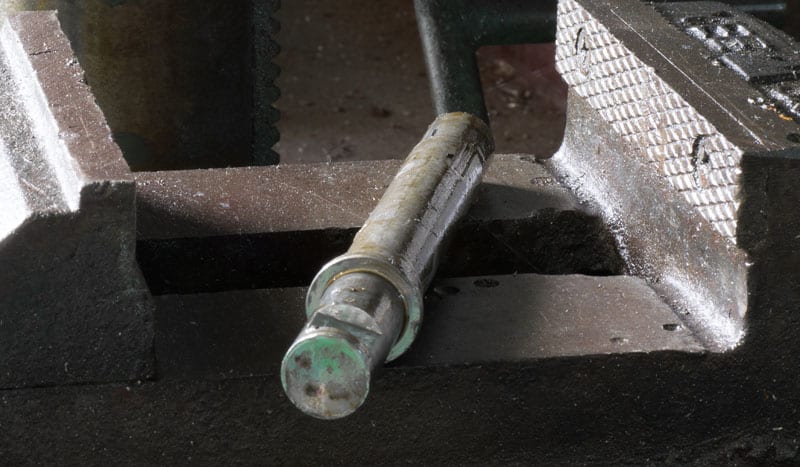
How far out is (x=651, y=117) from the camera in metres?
1.84

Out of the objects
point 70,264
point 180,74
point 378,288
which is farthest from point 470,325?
point 180,74

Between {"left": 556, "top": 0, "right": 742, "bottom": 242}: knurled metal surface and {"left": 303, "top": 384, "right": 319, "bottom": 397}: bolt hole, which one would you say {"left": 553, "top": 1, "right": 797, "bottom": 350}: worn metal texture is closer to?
{"left": 556, "top": 0, "right": 742, "bottom": 242}: knurled metal surface

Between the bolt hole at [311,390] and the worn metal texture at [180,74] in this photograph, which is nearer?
the bolt hole at [311,390]

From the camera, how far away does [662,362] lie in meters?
1.66

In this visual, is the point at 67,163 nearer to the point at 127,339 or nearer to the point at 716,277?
the point at 127,339

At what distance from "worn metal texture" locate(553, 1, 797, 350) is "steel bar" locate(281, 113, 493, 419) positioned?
0.89 feet

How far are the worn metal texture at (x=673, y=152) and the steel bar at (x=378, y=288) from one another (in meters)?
0.27

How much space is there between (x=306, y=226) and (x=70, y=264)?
49cm

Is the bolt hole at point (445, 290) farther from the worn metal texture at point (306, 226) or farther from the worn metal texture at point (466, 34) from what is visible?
the worn metal texture at point (466, 34)

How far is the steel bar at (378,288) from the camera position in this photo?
1431 mm

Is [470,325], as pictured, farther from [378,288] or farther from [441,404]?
[378,288]

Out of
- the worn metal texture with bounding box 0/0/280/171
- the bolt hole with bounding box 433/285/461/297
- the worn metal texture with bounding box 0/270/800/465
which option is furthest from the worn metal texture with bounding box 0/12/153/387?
the worn metal texture with bounding box 0/0/280/171

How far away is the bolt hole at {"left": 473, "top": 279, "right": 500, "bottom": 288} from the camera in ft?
6.01

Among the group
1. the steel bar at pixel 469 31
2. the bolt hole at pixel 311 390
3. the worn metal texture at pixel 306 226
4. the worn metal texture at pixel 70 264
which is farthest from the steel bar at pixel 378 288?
the steel bar at pixel 469 31
